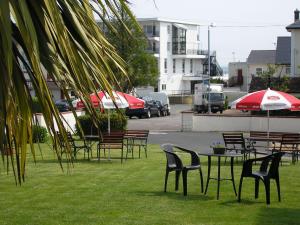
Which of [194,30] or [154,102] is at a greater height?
[194,30]

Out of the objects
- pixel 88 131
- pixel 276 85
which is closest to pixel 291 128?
pixel 88 131

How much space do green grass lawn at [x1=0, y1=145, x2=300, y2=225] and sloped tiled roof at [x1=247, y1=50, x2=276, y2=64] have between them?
72.2m

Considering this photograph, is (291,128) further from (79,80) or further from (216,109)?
(79,80)

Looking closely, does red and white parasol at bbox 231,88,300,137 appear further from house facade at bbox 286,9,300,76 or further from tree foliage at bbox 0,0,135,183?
house facade at bbox 286,9,300,76

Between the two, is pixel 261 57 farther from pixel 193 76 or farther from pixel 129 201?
pixel 129 201

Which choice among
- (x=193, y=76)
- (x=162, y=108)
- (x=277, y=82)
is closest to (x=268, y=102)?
(x=277, y=82)

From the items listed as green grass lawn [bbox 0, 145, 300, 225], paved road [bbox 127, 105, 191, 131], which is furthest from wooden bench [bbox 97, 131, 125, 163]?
paved road [bbox 127, 105, 191, 131]

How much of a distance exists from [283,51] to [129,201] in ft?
215

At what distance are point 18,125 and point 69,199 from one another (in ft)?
25.7

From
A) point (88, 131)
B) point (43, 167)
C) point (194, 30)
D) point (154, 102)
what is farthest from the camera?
point (194, 30)

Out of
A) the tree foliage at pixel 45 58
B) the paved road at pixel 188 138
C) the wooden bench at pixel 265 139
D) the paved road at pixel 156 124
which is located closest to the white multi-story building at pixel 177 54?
the paved road at pixel 156 124

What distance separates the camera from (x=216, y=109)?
55.5 meters

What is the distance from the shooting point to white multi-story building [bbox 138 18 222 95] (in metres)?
84.1

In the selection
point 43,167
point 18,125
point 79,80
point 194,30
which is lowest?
point 43,167
